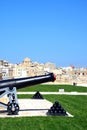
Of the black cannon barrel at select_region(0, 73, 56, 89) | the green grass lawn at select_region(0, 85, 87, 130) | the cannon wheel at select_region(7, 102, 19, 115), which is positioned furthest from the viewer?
A: the black cannon barrel at select_region(0, 73, 56, 89)

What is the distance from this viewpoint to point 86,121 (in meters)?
14.6

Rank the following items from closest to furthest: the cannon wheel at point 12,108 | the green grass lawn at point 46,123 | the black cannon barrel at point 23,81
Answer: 1. the green grass lawn at point 46,123
2. the cannon wheel at point 12,108
3. the black cannon barrel at point 23,81

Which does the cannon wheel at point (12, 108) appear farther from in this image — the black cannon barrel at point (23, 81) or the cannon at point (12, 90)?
the black cannon barrel at point (23, 81)

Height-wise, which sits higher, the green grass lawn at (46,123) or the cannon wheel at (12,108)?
the cannon wheel at (12,108)

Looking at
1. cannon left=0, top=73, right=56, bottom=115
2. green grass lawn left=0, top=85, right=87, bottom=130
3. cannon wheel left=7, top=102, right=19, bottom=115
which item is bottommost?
green grass lawn left=0, top=85, right=87, bottom=130

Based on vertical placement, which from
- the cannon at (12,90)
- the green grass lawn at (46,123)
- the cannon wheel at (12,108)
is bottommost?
the green grass lawn at (46,123)

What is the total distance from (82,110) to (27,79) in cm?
315

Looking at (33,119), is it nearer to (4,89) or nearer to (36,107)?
(4,89)

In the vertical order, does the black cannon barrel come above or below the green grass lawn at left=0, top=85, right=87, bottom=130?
above

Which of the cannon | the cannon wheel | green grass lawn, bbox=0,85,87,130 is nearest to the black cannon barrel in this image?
the cannon

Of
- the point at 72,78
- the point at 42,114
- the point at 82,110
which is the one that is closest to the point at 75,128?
the point at 42,114

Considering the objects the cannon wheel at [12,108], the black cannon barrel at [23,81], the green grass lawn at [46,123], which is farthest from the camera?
the black cannon barrel at [23,81]

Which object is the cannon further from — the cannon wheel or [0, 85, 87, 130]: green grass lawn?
[0, 85, 87, 130]: green grass lawn

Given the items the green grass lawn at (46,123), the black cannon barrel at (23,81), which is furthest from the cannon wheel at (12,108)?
the green grass lawn at (46,123)
